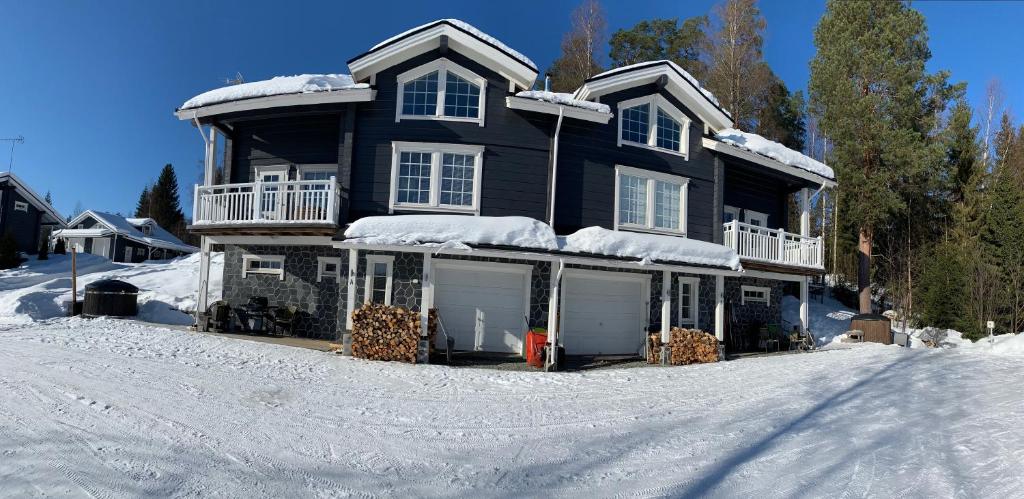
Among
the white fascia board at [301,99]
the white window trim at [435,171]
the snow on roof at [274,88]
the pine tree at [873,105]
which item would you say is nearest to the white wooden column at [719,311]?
the white window trim at [435,171]

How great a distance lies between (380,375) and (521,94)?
7.64 m

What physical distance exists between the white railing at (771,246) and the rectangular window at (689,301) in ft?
5.28

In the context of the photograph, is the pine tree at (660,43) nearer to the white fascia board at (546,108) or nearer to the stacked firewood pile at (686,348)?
the white fascia board at (546,108)

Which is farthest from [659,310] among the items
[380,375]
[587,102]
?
[380,375]

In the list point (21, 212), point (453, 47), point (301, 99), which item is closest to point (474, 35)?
point (453, 47)

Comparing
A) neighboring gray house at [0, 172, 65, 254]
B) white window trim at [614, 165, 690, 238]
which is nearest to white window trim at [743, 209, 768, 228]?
white window trim at [614, 165, 690, 238]

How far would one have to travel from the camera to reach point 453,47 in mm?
13773

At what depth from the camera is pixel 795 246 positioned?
16922 millimetres

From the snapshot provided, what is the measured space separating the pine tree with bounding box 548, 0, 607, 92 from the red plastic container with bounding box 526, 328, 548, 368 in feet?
59.6

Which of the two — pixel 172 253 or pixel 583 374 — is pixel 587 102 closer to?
pixel 583 374

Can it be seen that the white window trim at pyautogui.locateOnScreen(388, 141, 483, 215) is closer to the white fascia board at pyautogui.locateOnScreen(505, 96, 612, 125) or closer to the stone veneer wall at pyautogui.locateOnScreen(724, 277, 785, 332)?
the white fascia board at pyautogui.locateOnScreen(505, 96, 612, 125)

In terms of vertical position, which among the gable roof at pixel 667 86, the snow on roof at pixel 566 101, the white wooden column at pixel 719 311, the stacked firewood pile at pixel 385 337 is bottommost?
the stacked firewood pile at pixel 385 337

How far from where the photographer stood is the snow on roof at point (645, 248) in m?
12.4

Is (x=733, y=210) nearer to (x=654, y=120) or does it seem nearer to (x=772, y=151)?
(x=772, y=151)
